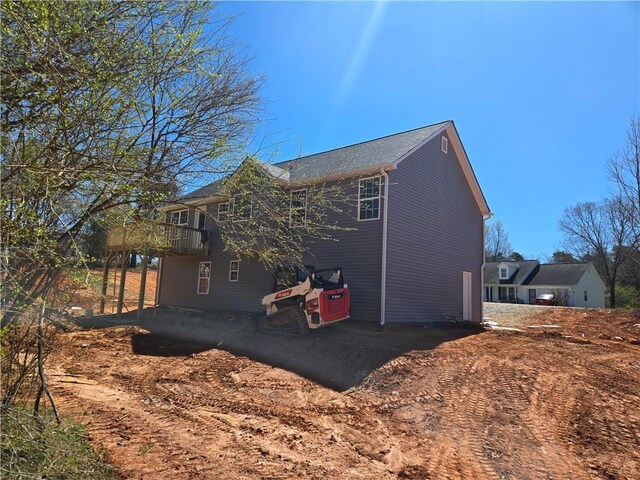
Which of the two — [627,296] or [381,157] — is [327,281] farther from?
[627,296]

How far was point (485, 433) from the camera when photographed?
5.71 meters

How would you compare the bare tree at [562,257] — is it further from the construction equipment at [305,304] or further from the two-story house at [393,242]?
the construction equipment at [305,304]

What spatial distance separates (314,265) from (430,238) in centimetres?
456

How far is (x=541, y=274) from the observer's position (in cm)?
4375

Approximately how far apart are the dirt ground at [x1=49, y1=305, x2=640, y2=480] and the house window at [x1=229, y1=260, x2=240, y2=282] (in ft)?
18.2

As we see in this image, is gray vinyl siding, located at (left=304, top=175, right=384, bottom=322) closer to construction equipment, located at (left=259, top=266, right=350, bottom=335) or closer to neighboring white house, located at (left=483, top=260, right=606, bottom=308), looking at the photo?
construction equipment, located at (left=259, top=266, right=350, bottom=335)

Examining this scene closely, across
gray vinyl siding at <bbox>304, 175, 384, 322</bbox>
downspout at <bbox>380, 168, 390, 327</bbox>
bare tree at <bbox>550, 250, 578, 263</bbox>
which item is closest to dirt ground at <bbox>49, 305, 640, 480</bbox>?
downspout at <bbox>380, 168, 390, 327</bbox>

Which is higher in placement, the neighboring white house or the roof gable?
the roof gable

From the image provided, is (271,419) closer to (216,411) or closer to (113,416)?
(216,411)

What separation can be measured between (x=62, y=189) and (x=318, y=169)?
12219 millimetres

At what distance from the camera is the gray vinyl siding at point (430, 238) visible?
45.5ft

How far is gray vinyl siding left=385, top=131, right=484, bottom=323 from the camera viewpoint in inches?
547

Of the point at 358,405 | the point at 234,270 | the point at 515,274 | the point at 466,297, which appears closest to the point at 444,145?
the point at 466,297

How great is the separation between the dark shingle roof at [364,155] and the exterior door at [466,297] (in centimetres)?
636
